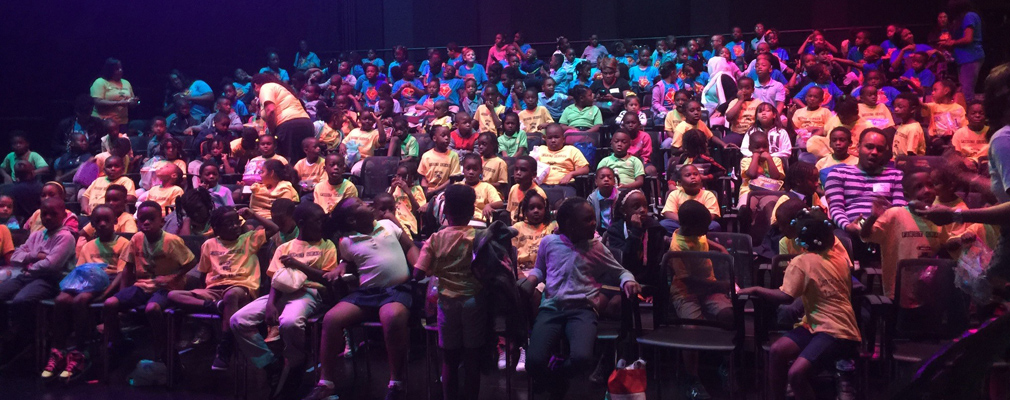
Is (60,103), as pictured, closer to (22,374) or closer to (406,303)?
(22,374)

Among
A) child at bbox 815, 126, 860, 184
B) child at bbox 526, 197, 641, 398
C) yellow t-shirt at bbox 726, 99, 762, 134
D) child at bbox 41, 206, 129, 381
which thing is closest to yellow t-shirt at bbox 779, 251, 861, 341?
child at bbox 526, 197, 641, 398

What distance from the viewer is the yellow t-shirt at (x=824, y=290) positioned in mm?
4125

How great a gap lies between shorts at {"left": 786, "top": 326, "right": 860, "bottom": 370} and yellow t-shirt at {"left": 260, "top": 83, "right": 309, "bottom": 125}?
583cm

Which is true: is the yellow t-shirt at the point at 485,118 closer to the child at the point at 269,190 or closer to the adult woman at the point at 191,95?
the child at the point at 269,190

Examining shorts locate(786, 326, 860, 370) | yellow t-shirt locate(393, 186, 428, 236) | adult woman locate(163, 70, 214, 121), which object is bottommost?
shorts locate(786, 326, 860, 370)

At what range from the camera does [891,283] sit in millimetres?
4742

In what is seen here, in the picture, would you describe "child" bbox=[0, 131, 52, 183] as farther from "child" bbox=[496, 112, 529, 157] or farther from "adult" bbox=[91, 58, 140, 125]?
"child" bbox=[496, 112, 529, 157]

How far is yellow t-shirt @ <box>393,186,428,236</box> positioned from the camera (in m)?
6.99

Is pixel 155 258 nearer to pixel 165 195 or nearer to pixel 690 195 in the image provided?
pixel 165 195

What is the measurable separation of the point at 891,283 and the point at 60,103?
11009 mm

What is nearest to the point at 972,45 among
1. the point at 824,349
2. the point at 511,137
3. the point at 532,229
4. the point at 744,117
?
the point at 744,117

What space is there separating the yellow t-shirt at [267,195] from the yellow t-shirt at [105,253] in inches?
59.5

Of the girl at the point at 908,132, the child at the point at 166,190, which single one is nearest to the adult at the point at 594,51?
the girl at the point at 908,132

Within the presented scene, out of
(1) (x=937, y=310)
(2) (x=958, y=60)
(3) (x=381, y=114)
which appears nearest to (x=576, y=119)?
(3) (x=381, y=114)
